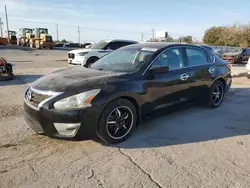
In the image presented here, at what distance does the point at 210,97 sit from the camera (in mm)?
5625

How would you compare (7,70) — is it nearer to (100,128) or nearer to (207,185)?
(100,128)

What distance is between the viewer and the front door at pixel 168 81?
4203 millimetres

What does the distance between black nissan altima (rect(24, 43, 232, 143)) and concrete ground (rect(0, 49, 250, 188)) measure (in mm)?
289

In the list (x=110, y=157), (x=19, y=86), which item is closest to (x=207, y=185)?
(x=110, y=157)

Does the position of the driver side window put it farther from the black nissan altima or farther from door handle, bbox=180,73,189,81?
door handle, bbox=180,73,189,81

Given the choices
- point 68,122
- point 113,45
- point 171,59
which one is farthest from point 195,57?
point 113,45

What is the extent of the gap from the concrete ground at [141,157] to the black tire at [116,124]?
12 centimetres

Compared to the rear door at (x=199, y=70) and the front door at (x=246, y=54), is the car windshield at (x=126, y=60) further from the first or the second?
the front door at (x=246, y=54)

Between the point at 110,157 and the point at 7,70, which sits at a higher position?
the point at 7,70

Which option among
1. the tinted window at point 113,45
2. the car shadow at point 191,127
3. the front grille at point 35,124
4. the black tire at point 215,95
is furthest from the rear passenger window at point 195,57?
the tinted window at point 113,45

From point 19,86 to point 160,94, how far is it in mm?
5494

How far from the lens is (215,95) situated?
587 centimetres

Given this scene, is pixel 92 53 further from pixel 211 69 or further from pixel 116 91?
pixel 116 91

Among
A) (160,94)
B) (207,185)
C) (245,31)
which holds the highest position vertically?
(245,31)
